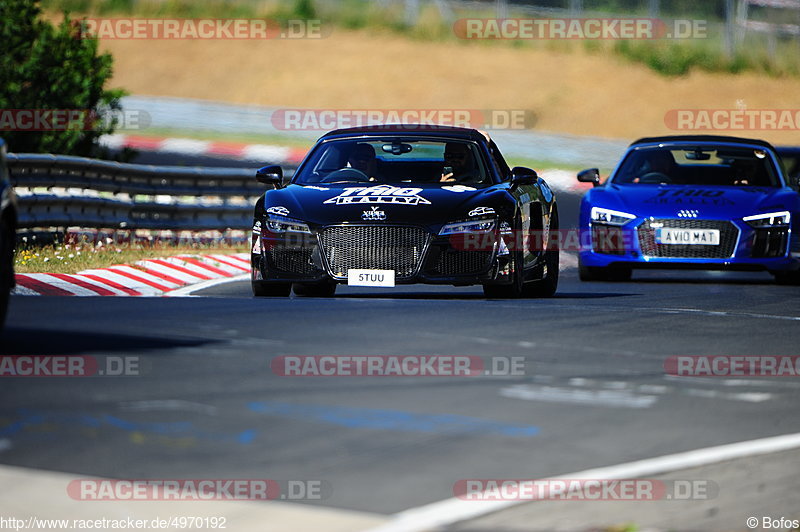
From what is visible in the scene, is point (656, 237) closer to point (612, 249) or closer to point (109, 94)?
point (612, 249)

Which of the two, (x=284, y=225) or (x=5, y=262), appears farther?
(x=284, y=225)

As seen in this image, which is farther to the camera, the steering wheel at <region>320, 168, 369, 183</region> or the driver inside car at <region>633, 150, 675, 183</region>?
the driver inside car at <region>633, 150, 675, 183</region>

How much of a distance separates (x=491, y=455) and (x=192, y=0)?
49600 mm

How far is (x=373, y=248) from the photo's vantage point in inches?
495

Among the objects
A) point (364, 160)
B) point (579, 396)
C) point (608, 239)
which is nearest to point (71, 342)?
point (579, 396)

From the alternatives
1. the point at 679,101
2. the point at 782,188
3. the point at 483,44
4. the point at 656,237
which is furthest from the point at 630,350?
the point at 483,44

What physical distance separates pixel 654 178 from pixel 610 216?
103 centimetres

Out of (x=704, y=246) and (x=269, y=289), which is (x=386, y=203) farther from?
(x=704, y=246)

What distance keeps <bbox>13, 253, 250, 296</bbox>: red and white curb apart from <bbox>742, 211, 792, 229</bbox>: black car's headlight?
5.18 m

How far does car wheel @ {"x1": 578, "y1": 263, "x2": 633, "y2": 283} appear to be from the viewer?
16219 millimetres
